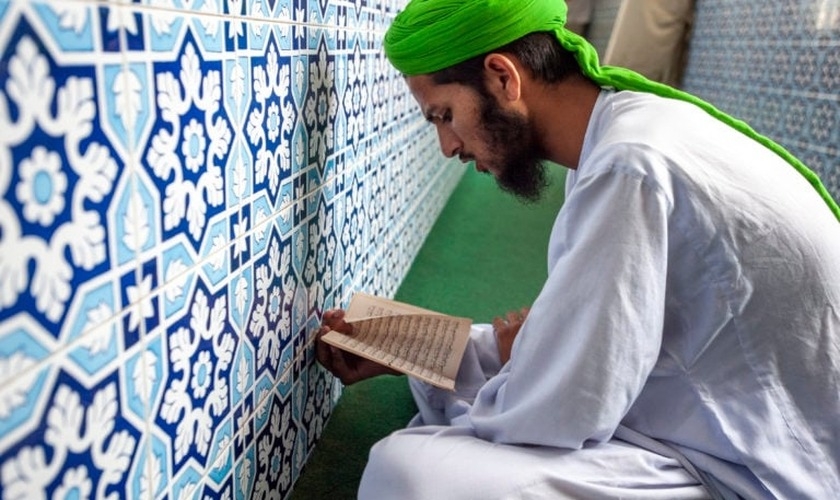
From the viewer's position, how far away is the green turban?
90cm

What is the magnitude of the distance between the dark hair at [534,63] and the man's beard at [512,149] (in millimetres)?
38

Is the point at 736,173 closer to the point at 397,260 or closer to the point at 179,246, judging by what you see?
the point at 179,246

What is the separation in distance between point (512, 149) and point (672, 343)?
391mm

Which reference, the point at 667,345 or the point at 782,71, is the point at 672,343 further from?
the point at 782,71

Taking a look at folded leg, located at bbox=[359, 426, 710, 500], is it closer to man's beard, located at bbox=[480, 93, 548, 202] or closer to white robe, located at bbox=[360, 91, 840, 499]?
white robe, located at bbox=[360, 91, 840, 499]

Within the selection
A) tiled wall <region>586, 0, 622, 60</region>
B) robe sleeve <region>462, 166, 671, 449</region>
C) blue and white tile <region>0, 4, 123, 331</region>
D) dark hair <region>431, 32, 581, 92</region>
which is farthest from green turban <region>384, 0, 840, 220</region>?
tiled wall <region>586, 0, 622, 60</region>

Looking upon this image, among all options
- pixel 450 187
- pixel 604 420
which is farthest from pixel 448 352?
pixel 450 187

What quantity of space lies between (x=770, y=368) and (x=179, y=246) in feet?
2.26

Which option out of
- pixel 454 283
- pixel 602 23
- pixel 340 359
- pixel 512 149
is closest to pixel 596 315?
pixel 512 149

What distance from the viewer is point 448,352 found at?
1.09 meters

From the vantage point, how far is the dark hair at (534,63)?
3.08 feet

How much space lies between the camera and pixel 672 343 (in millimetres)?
802

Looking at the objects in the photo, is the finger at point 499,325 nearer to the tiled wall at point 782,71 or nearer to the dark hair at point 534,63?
the dark hair at point 534,63

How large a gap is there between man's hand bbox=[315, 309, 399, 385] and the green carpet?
0.41 feet
